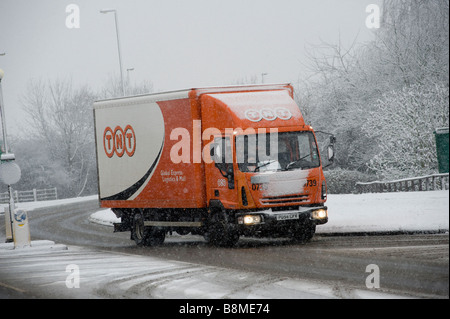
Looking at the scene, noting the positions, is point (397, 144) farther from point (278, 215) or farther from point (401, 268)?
point (401, 268)

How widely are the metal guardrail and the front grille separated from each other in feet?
31.0

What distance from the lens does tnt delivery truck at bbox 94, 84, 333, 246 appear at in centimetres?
1748

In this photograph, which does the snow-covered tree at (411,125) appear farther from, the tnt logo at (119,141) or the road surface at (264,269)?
the tnt logo at (119,141)

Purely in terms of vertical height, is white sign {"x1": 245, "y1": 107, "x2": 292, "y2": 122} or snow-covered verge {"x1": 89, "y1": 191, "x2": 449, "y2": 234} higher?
white sign {"x1": 245, "y1": 107, "x2": 292, "y2": 122}

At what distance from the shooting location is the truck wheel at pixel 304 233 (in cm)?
1835

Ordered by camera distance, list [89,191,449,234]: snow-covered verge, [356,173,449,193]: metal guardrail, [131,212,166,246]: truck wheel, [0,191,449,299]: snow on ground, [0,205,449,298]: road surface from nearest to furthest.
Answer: [0,205,449,298]: road surface < [0,191,449,299]: snow on ground < [89,191,449,234]: snow-covered verge < [131,212,166,246]: truck wheel < [356,173,449,193]: metal guardrail

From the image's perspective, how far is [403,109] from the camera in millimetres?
30391

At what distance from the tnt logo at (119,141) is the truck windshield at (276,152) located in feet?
11.7

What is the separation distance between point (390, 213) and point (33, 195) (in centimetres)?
4348

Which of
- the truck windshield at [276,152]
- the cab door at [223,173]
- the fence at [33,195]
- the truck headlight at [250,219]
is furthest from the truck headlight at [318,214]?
the fence at [33,195]

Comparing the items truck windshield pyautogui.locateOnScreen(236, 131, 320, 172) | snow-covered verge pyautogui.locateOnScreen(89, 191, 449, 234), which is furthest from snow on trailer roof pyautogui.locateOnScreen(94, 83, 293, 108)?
snow-covered verge pyautogui.locateOnScreen(89, 191, 449, 234)

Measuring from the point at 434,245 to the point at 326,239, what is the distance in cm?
376

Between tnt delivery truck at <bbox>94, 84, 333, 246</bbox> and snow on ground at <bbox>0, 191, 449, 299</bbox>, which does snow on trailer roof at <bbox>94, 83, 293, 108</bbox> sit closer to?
tnt delivery truck at <bbox>94, 84, 333, 246</bbox>

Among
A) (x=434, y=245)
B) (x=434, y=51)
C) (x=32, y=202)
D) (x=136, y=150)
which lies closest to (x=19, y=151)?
(x=32, y=202)
